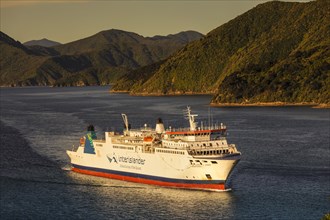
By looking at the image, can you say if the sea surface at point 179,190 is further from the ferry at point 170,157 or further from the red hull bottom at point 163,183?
the ferry at point 170,157

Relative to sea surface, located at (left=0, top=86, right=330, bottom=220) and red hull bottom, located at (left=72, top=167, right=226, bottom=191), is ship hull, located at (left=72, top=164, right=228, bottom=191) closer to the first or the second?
red hull bottom, located at (left=72, top=167, right=226, bottom=191)

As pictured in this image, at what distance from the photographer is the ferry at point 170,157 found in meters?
81.7

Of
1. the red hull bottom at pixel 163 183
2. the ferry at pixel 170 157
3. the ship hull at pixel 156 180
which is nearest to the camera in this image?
the ferry at pixel 170 157

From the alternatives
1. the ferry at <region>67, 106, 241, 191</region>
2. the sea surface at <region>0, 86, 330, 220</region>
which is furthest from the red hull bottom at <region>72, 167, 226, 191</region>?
the sea surface at <region>0, 86, 330, 220</region>

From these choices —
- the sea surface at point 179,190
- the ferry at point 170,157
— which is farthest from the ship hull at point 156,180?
the sea surface at point 179,190

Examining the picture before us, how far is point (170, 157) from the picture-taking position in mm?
84375

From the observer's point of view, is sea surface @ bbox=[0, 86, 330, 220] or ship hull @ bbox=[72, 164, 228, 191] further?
ship hull @ bbox=[72, 164, 228, 191]

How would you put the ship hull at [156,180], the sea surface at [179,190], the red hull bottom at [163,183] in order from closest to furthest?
the sea surface at [179,190] → the red hull bottom at [163,183] → the ship hull at [156,180]

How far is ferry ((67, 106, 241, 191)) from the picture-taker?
81688 millimetres

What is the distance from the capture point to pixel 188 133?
3349 inches

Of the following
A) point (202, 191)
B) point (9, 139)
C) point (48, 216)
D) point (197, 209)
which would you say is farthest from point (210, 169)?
point (9, 139)

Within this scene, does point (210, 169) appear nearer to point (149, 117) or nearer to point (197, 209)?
point (197, 209)

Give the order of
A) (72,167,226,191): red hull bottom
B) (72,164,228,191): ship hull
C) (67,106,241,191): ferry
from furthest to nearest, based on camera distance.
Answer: (72,164,228,191): ship hull
(72,167,226,191): red hull bottom
(67,106,241,191): ferry

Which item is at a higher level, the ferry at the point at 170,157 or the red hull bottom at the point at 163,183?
the ferry at the point at 170,157
